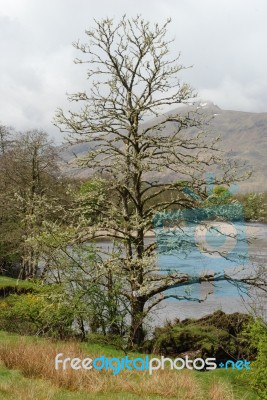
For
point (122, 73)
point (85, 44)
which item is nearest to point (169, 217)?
point (122, 73)

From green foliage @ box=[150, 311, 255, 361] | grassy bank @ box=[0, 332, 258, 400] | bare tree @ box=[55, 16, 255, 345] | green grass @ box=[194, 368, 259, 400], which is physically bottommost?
green foliage @ box=[150, 311, 255, 361]

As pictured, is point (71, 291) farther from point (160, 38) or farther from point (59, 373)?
point (160, 38)

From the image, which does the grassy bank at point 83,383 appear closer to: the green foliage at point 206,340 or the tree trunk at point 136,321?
the tree trunk at point 136,321

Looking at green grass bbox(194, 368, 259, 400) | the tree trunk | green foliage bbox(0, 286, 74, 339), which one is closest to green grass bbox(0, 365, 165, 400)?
green grass bbox(194, 368, 259, 400)

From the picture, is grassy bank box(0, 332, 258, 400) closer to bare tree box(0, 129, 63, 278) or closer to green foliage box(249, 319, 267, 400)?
green foliage box(249, 319, 267, 400)

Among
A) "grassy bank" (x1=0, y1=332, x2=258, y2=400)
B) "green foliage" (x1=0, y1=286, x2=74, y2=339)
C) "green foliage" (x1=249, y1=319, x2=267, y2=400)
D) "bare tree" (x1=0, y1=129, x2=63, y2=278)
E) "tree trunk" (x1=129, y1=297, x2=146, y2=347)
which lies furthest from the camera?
"bare tree" (x1=0, y1=129, x2=63, y2=278)

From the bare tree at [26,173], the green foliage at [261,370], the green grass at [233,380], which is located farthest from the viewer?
the bare tree at [26,173]

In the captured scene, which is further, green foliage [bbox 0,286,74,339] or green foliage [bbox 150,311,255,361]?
green foliage [bbox 150,311,255,361]

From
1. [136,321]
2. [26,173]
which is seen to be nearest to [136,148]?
[136,321]

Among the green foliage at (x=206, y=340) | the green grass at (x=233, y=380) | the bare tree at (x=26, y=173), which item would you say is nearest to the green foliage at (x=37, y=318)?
the green foliage at (x=206, y=340)

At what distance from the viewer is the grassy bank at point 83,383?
32.0 ft

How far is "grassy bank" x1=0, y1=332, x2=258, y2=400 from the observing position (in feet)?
32.0

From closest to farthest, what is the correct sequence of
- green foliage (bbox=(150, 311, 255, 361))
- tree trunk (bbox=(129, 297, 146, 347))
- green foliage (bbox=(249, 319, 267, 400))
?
green foliage (bbox=(249, 319, 267, 400)), tree trunk (bbox=(129, 297, 146, 347)), green foliage (bbox=(150, 311, 255, 361))

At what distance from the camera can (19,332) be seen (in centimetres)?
2148
